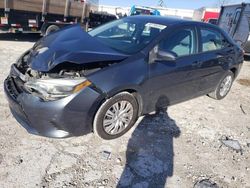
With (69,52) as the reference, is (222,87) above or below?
below

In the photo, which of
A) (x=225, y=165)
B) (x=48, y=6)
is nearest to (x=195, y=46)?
(x=225, y=165)

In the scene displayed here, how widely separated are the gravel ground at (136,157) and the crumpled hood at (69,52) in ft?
3.33

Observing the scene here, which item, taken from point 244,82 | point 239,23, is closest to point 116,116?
point 244,82

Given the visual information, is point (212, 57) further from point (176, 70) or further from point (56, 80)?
point (56, 80)

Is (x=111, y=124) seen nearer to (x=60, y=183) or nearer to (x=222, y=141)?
(x=60, y=183)

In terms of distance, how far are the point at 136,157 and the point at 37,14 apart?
818 cm

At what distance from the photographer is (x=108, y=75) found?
321cm

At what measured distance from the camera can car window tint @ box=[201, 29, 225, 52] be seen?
4.54 metres

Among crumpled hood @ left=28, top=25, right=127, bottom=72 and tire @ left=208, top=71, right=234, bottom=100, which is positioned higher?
crumpled hood @ left=28, top=25, right=127, bottom=72

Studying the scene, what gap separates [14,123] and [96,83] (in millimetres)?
1481

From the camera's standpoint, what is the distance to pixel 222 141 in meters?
3.99

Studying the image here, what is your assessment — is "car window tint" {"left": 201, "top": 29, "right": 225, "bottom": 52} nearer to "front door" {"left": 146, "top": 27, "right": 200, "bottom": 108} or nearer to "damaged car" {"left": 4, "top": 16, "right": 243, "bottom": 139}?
"damaged car" {"left": 4, "top": 16, "right": 243, "bottom": 139}

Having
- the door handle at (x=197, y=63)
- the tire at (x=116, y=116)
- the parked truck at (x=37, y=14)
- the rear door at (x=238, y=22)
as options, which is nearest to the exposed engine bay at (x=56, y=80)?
the tire at (x=116, y=116)

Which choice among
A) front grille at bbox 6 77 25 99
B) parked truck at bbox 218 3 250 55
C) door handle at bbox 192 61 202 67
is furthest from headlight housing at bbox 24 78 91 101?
parked truck at bbox 218 3 250 55
